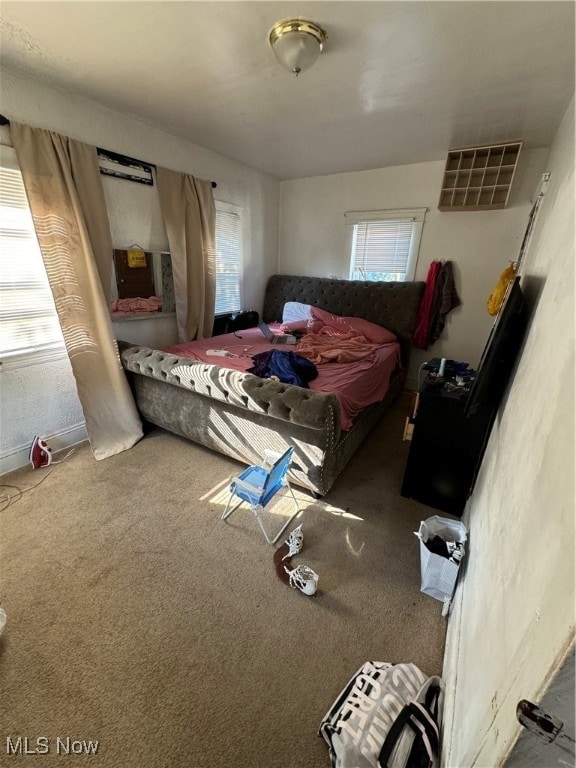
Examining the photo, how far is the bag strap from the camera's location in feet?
3.07

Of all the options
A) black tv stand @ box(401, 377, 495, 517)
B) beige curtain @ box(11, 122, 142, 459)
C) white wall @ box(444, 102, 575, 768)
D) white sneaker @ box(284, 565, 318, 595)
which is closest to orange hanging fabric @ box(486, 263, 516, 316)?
black tv stand @ box(401, 377, 495, 517)

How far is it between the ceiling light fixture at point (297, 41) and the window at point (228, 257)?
2.04 metres

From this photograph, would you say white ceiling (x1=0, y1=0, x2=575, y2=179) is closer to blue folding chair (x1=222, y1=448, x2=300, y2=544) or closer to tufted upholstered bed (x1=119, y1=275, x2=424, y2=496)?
tufted upholstered bed (x1=119, y1=275, x2=424, y2=496)

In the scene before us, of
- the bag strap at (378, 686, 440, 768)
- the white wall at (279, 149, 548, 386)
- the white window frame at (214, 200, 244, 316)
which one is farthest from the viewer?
the white window frame at (214, 200, 244, 316)

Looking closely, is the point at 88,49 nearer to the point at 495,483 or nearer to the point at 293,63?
the point at 293,63

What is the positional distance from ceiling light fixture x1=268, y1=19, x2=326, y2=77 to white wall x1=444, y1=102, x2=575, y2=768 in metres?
1.42

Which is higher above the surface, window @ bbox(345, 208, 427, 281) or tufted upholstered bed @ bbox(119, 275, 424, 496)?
window @ bbox(345, 208, 427, 281)

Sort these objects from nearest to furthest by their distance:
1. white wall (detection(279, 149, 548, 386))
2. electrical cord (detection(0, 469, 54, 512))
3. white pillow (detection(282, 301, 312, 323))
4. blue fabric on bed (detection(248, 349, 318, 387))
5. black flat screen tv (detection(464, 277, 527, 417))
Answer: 1. black flat screen tv (detection(464, 277, 527, 417))
2. electrical cord (detection(0, 469, 54, 512))
3. blue fabric on bed (detection(248, 349, 318, 387))
4. white wall (detection(279, 149, 548, 386))
5. white pillow (detection(282, 301, 312, 323))

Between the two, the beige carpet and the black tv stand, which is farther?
the black tv stand

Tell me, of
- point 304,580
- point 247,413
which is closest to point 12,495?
point 247,413

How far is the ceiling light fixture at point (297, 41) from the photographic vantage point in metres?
1.49

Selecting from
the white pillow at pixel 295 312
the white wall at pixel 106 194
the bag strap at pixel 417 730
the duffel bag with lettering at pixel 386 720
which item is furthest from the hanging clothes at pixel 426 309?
the bag strap at pixel 417 730

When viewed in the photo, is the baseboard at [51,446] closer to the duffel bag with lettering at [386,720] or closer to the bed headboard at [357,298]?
the duffel bag with lettering at [386,720]

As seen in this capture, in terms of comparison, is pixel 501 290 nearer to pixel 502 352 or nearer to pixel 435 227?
pixel 435 227
